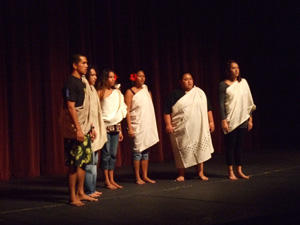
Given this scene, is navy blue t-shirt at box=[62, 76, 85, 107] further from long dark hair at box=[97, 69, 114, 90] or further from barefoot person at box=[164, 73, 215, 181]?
barefoot person at box=[164, 73, 215, 181]

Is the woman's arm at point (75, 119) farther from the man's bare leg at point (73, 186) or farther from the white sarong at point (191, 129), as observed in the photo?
the white sarong at point (191, 129)

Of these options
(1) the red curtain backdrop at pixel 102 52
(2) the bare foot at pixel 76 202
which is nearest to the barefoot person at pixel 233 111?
(2) the bare foot at pixel 76 202

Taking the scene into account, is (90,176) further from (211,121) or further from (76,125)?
(211,121)

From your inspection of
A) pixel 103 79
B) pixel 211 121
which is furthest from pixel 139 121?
pixel 211 121

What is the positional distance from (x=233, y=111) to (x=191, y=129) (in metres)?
0.44

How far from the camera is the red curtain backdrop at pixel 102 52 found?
6027 millimetres

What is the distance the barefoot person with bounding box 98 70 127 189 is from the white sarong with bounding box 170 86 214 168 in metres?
0.63

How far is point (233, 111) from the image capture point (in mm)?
5207

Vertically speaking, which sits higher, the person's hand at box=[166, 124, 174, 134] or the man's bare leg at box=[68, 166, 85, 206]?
the person's hand at box=[166, 124, 174, 134]

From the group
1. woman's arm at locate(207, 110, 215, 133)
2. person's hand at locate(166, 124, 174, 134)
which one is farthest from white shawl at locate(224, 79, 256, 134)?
person's hand at locate(166, 124, 174, 134)

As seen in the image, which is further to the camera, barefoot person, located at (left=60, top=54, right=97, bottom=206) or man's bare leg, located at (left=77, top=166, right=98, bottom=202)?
man's bare leg, located at (left=77, top=166, right=98, bottom=202)

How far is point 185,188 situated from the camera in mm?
4809

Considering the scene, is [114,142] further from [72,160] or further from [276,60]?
[276,60]

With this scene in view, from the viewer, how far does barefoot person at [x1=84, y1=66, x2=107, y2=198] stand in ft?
14.0
